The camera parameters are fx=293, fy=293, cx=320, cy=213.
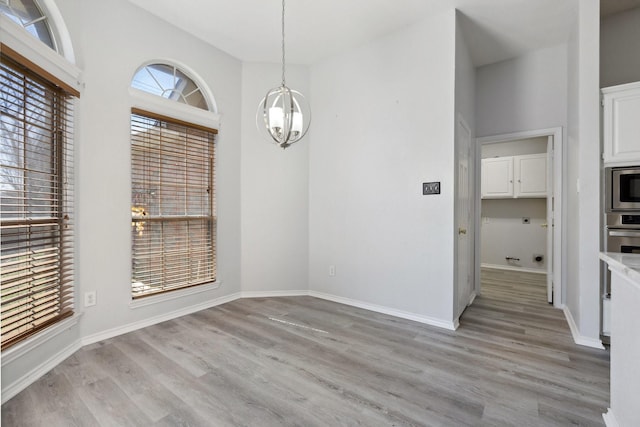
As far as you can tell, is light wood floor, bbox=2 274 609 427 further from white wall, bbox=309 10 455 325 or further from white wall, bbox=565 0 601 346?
white wall, bbox=309 10 455 325

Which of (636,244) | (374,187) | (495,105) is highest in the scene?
(495,105)

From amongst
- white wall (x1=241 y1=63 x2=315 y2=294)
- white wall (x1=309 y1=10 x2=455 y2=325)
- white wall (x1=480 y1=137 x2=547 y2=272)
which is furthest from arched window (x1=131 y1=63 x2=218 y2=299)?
white wall (x1=480 y1=137 x2=547 y2=272)

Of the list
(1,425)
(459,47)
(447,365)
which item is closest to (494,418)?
(447,365)

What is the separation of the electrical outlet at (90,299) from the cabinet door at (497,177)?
607cm

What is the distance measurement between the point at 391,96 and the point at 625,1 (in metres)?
2.24

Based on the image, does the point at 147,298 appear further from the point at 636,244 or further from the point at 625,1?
the point at 625,1

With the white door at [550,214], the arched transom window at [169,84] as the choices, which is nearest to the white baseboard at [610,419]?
the white door at [550,214]

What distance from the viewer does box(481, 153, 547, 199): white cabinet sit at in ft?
16.8

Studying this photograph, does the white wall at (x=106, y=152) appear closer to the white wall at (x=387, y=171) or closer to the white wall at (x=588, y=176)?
the white wall at (x=387, y=171)

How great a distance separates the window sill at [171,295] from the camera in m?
2.85

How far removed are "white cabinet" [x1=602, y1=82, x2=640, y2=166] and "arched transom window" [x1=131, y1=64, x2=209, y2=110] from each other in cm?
394

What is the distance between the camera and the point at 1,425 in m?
1.59

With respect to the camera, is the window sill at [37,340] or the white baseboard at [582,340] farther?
the white baseboard at [582,340]

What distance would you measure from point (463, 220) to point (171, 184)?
326 centimetres
